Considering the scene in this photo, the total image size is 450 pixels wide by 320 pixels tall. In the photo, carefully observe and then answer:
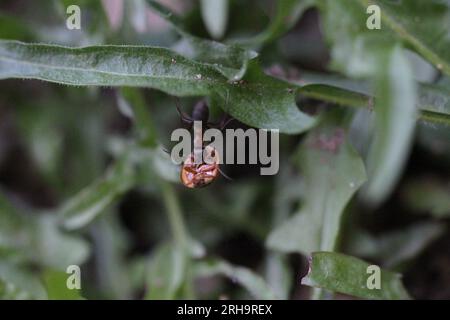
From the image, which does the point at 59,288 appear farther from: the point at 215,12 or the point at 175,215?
the point at 215,12

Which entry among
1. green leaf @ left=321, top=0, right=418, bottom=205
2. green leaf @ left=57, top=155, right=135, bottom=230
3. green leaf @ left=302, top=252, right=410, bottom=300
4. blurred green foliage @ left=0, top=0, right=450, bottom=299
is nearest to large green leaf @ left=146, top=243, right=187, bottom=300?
blurred green foliage @ left=0, top=0, right=450, bottom=299

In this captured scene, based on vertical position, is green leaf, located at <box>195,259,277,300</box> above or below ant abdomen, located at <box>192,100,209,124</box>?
below

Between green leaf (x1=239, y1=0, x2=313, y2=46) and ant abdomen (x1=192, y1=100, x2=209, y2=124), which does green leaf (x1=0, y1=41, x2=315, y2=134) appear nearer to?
ant abdomen (x1=192, y1=100, x2=209, y2=124)

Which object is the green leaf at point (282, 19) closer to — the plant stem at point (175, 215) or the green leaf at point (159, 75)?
the green leaf at point (159, 75)

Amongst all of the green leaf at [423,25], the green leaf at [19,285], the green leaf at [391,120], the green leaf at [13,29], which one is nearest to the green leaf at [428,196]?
the green leaf at [423,25]

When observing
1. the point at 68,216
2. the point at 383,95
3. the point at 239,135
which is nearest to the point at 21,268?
the point at 68,216

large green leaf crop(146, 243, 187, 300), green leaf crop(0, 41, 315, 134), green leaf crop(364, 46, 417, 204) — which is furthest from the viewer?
large green leaf crop(146, 243, 187, 300)

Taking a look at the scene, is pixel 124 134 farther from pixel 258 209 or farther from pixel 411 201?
pixel 411 201

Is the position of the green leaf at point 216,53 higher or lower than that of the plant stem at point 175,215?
higher
